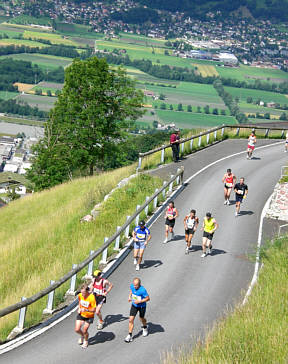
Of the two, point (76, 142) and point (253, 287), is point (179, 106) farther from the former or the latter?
point (253, 287)

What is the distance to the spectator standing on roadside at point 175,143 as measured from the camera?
2858 cm

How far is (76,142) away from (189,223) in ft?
75.7

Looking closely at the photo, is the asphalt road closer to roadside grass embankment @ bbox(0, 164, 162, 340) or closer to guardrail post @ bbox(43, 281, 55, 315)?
guardrail post @ bbox(43, 281, 55, 315)

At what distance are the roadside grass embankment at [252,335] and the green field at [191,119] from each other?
146 m

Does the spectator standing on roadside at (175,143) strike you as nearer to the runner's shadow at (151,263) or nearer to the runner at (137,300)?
the runner's shadow at (151,263)

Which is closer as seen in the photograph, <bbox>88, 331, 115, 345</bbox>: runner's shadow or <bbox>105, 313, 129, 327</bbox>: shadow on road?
<bbox>88, 331, 115, 345</bbox>: runner's shadow

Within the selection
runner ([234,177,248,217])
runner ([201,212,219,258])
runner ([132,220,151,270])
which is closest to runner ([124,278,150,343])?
runner ([132,220,151,270])

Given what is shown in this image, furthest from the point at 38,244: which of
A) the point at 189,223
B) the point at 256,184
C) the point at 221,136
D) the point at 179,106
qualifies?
the point at 179,106

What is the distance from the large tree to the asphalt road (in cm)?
1631

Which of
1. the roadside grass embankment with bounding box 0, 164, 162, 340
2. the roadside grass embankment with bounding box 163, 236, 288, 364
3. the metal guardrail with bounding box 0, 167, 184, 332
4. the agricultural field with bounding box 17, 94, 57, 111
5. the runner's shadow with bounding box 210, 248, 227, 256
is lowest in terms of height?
the agricultural field with bounding box 17, 94, 57, 111

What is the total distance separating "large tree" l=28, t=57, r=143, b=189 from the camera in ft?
131

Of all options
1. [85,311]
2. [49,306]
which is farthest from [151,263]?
[85,311]

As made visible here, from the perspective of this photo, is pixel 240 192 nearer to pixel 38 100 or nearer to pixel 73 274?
pixel 73 274

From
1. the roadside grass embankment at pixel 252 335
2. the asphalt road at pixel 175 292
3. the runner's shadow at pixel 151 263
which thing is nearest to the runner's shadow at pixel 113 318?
the asphalt road at pixel 175 292
